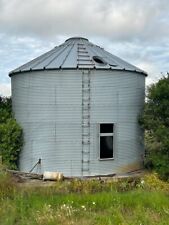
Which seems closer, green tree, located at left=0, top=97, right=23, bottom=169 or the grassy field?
the grassy field

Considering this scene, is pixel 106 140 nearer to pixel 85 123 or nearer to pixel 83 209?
pixel 85 123

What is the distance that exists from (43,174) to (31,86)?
337 cm

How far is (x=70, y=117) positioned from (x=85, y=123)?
1.91 feet

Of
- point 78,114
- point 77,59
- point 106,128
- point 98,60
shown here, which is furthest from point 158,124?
point 77,59

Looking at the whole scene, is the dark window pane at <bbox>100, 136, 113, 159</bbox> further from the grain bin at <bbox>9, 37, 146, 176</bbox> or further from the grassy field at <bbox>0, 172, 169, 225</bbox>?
the grassy field at <bbox>0, 172, 169, 225</bbox>

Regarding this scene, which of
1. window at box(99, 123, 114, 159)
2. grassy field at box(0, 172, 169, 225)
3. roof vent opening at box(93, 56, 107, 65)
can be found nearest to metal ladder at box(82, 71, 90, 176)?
window at box(99, 123, 114, 159)

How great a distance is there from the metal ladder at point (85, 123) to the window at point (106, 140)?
0.54 metres

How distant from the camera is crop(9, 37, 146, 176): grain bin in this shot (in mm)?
16672

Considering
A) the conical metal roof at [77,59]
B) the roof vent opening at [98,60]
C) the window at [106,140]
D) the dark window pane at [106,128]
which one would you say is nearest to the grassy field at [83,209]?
the window at [106,140]

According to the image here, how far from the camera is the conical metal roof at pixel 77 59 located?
16.9m

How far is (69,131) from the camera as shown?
16.7 metres

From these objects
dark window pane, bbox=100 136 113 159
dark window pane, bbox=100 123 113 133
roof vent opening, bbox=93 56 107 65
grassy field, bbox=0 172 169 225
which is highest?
roof vent opening, bbox=93 56 107 65

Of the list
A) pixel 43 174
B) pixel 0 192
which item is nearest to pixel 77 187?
pixel 43 174

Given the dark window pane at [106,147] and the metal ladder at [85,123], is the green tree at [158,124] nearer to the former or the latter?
the dark window pane at [106,147]
